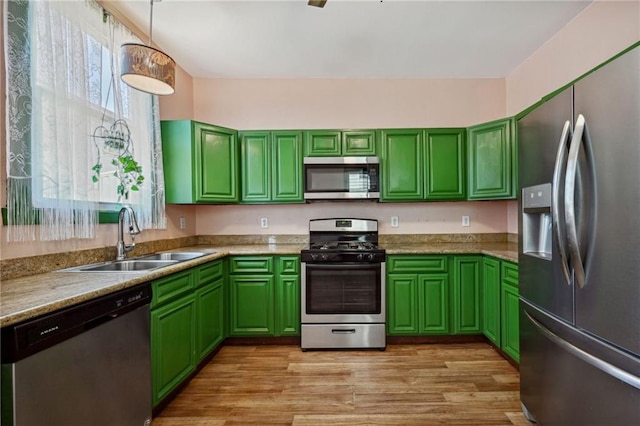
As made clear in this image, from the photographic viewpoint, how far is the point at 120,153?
7.36 ft

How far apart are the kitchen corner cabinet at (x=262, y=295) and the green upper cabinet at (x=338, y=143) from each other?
1112 millimetres

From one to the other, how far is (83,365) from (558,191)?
2.11 meters

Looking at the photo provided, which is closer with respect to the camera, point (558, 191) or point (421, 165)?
point (558, 191)

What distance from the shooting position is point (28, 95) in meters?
1.56

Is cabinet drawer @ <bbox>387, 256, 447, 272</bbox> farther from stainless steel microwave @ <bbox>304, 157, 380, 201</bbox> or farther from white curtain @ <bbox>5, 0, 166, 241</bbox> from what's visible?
white curtain @ <bbox>5, 0, 166, 241</bbox>

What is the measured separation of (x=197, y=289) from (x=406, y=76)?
9.86 feet

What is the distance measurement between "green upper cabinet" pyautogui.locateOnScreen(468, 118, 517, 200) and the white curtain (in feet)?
9.80

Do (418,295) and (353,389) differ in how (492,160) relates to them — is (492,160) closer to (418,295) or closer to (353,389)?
(418,295)

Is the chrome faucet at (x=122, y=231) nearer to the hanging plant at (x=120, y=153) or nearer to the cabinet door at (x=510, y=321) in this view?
the hanging plant at (x=120, y=153)

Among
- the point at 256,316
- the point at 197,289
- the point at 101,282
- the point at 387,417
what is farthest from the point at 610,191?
the point at 256,316

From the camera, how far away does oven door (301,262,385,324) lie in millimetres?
2748

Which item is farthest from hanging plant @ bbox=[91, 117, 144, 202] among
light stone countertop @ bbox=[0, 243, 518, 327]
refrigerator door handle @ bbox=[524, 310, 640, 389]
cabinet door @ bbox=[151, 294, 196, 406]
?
refrigerator door handle @ bbox=[524, 310, 640, 389]

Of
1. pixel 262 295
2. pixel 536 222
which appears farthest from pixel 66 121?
pixel 536 222

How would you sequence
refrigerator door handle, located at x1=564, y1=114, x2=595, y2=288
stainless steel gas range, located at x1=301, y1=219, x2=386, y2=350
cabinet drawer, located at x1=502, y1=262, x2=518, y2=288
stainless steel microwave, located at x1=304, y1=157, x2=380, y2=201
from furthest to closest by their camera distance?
stainless steel microwave, located at x1=304, y1=157, x2=380, y2=201 < stainless steel gas range, located at x1=301, y1=219, x2=386, y2=350 < cabinet drawer, located at x1=502, y1=262, x2=518, y2=288 < refrigerator door handle, located at x1=564, y1=114, x2=595, y2=288
